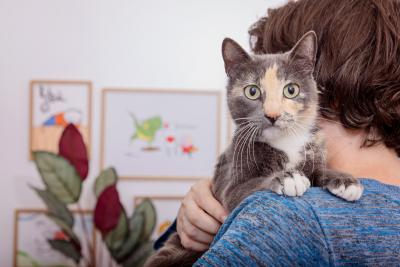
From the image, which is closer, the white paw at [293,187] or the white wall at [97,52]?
the white paw at [293,187]

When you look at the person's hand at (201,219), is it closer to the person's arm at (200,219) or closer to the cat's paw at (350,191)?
the person's arm at (200,219)

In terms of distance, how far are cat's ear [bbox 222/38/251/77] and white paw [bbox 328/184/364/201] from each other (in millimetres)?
364

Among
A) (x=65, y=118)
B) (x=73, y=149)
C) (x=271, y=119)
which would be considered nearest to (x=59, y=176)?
(x=73, y=149)

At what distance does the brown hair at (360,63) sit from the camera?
873 mm

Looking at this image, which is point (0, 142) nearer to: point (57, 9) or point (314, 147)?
point (57, 9)

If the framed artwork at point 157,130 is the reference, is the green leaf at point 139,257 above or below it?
below

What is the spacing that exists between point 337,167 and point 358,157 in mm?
50

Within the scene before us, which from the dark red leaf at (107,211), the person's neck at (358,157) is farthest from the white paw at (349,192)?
the dark red leaf at (107,211)

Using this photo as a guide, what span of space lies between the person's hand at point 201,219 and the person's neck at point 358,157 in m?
0.27

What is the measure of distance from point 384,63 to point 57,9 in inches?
92.5

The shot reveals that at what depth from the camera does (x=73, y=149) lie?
7.73 ft

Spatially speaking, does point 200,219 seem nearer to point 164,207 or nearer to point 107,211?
point 107,211

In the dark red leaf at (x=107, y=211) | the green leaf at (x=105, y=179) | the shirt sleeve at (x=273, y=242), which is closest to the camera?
the shirt sleeve at (x=273, y=242)

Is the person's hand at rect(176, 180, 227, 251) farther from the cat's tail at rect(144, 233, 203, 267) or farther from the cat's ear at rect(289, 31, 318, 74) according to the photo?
the cat's ear at rect(289, 31, 318, 74)
